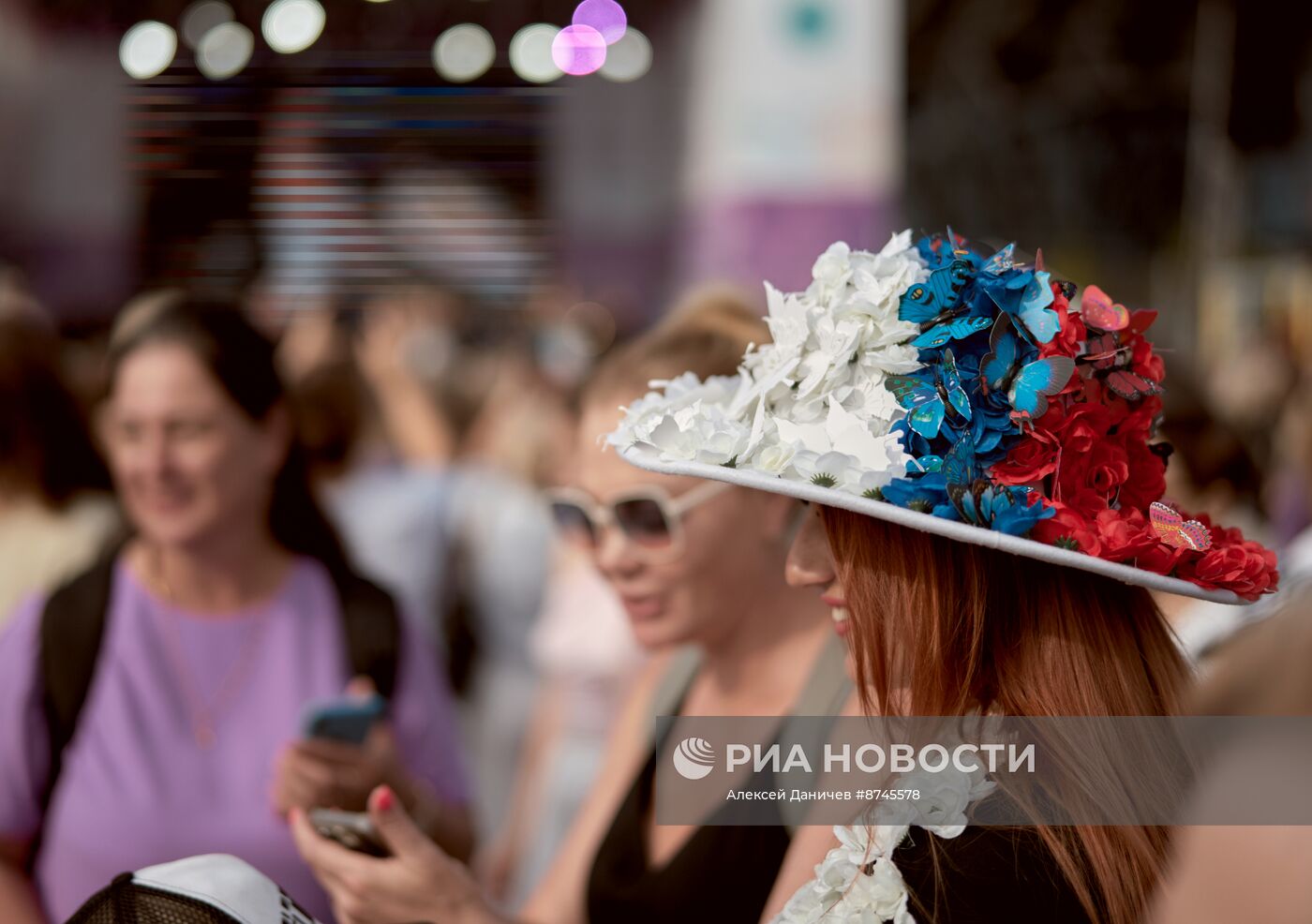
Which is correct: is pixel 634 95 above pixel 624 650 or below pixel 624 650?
above

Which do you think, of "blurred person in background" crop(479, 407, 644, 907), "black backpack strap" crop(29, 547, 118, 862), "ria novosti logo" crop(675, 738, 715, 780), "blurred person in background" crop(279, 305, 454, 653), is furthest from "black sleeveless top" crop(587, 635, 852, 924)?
"blurred person in background" crop(279, 305, 454, 653)

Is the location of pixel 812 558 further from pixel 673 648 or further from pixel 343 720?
pixel 343 720

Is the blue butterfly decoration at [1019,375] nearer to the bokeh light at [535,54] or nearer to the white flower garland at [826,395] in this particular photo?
the white flower garland at [826,395]

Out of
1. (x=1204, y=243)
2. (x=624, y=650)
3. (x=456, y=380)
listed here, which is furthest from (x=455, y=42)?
(x=1204, y=243)

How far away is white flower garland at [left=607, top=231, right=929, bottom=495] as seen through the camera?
56.6 inches

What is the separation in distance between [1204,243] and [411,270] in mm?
7519

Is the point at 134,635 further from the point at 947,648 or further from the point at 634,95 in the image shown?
the point at 634,95

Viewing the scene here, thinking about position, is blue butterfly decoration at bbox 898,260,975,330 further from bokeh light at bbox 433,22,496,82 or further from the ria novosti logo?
bokeh light at bbox 433,22,496,82

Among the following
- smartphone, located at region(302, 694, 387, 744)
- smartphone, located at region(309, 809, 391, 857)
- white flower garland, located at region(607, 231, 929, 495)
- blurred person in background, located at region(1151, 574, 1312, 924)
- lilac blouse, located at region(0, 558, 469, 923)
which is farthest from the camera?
lilac blouse, located at region(0, 558, 469, 923)

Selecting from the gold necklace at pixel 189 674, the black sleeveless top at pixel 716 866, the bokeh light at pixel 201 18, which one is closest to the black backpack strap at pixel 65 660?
the gold necklace at pixel 189 674

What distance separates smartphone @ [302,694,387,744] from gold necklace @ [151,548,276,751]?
0.44 m

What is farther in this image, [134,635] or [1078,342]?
[134,635]

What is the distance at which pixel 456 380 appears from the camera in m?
6.89

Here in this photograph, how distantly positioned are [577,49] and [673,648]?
204 cm
